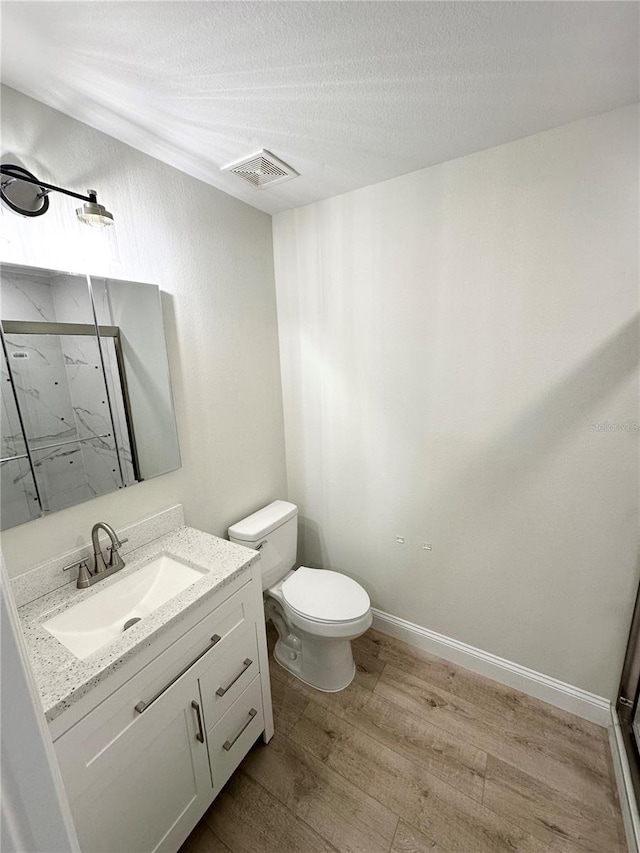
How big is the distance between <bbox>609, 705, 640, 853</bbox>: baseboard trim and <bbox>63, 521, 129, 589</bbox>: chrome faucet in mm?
1933

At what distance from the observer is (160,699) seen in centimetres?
101

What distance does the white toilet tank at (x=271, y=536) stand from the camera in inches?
68.9

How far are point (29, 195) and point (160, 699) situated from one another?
4.92 ft

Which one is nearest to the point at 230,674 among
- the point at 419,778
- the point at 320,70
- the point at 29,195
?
the point at 419,778

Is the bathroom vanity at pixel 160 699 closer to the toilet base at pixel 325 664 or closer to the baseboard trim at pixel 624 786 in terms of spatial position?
the toilet base at pixel 325 664

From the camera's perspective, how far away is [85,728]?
0.84m

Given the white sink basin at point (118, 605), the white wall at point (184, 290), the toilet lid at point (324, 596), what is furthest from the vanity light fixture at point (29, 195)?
the toilet lid at point (324, 596)

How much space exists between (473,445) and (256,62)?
1.53m

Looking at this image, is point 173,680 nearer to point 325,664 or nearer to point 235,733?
point 235,733

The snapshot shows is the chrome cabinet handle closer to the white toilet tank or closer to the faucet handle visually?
the faucet handle

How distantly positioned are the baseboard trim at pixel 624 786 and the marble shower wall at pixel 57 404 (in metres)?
2.10

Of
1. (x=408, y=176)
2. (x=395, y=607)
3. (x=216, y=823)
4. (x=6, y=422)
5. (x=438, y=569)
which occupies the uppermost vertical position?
(x=408, y=176)

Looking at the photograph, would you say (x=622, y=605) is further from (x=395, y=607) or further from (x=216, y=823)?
(x=216, y=823)

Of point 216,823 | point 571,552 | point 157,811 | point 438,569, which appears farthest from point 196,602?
point 571,552
